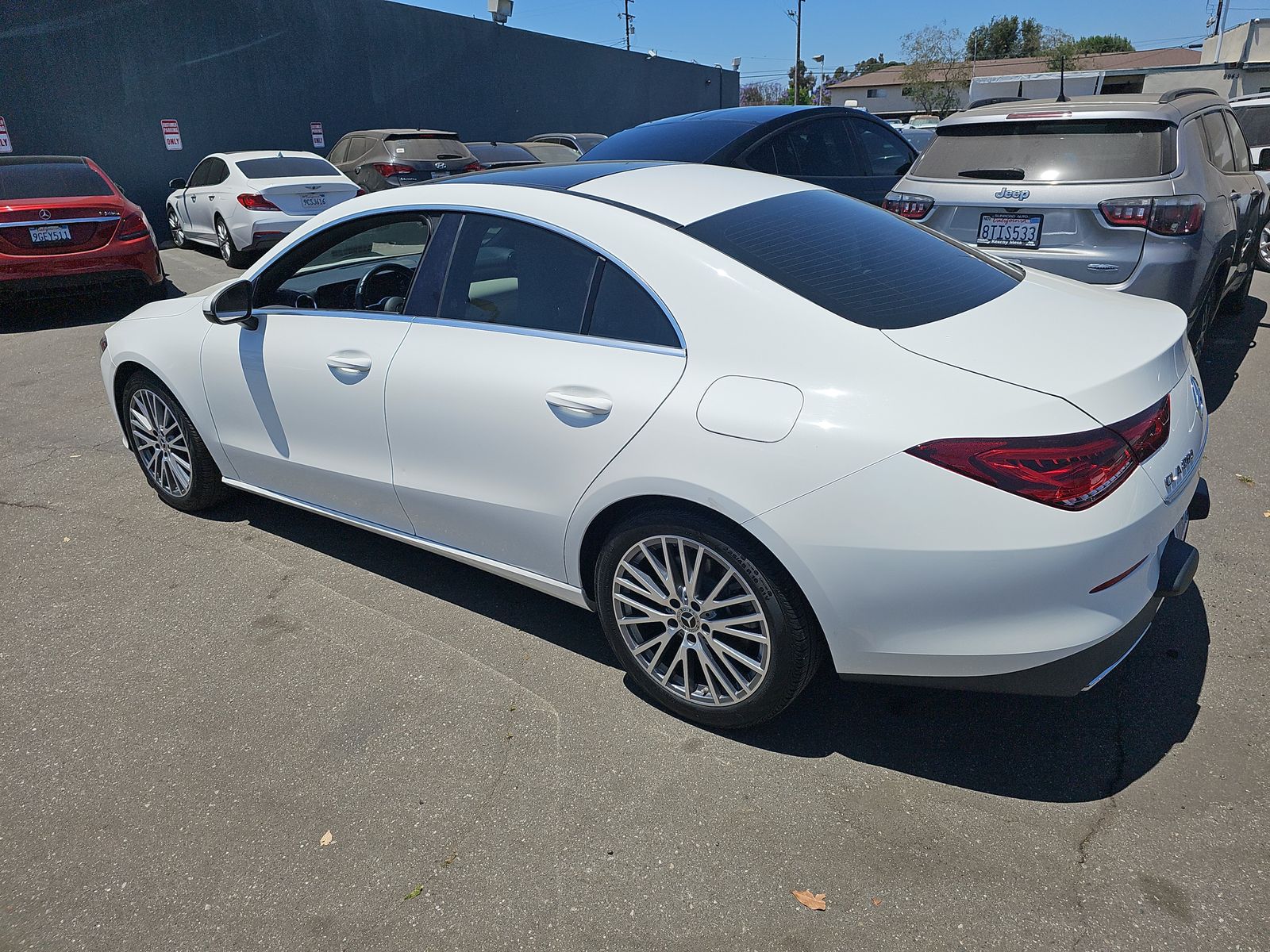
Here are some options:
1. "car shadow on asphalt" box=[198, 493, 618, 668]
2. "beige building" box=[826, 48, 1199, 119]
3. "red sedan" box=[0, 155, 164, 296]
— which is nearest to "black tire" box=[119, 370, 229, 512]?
"car shadow on asphalt" box=[198, 493, 618, 668]

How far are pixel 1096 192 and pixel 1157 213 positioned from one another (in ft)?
1.07

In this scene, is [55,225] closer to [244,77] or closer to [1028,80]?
[244,77]

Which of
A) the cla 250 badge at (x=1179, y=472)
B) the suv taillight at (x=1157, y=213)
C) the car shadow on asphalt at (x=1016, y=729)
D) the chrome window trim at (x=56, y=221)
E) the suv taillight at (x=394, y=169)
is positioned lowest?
the car shadow on asphalt at (x=1016, y=729)

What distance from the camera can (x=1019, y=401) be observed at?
226cm

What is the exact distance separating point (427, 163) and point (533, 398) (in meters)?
11.5

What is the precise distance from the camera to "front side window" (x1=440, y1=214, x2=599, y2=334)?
9.77 ft

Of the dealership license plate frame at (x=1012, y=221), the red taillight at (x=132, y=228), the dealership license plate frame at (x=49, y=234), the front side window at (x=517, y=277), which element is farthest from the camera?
the red taillight at (x=132, y=228)

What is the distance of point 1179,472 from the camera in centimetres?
250

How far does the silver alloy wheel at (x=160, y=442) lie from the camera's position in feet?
14.5

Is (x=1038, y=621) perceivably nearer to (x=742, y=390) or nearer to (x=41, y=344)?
(x=742, y=390)

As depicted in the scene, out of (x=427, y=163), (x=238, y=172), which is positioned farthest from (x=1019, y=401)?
(x=427, y=163)

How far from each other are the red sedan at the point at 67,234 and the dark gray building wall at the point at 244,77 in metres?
7.28

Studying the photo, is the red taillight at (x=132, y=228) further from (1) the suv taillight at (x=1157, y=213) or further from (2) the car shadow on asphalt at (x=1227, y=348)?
(2) the car shadow on asphalt at (x=1227, y=348)

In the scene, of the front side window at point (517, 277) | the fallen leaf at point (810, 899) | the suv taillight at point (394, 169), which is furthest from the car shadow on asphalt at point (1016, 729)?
the suv taillight at point (394, 169)
